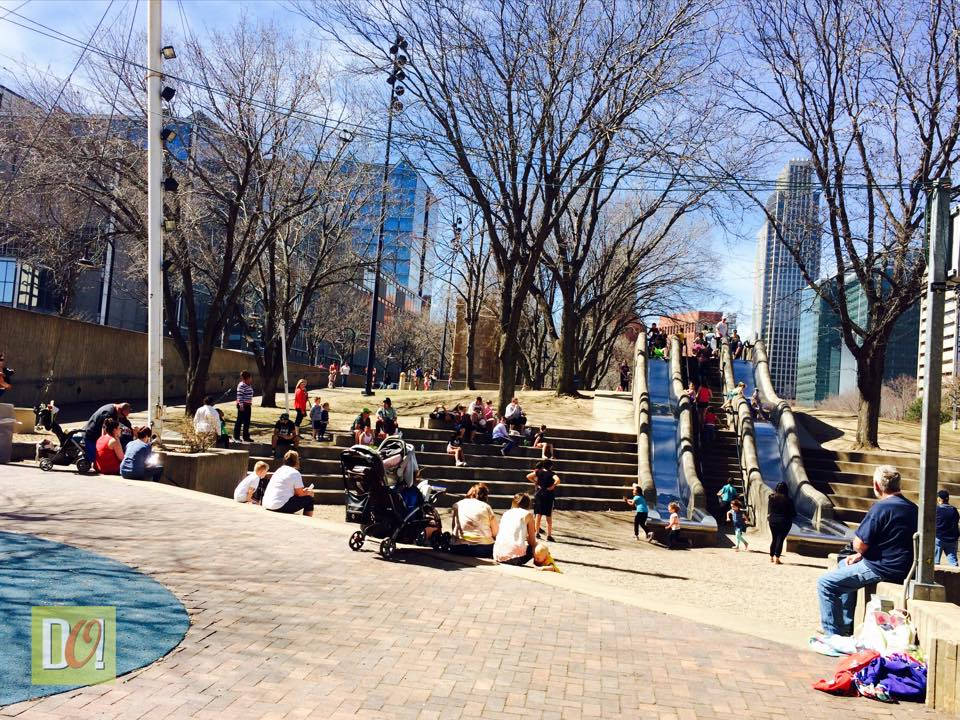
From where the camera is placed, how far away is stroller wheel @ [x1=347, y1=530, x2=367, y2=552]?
10188 millimetres

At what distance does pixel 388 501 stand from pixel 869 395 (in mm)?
18251

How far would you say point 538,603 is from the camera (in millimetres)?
8266

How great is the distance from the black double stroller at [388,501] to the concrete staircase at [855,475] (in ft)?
42.2

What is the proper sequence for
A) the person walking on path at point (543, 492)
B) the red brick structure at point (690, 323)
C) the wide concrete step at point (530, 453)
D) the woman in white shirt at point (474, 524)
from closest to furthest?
the woman in white shirt at point (474, 524) → the person walking on path at point (543, 492) → the wide concrete step at point (530, 453) → the red brick structure at point (690, 323)

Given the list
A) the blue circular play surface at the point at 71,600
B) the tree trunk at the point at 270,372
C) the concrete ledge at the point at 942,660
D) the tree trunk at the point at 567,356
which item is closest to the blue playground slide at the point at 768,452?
the tree trunk at the point at 567,356

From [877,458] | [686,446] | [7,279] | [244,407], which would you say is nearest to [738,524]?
[686,446]

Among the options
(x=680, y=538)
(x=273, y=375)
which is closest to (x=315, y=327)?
(x=273, y=375)

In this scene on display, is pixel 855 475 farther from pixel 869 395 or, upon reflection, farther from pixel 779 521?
pixel 779 521

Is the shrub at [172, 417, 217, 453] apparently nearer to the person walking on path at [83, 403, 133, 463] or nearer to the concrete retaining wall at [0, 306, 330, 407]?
the person walking on path at [83, 403, 133, 463]

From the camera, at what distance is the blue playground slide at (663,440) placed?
2102 cm

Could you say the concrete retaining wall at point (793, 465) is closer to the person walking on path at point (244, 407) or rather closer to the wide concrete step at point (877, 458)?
the wide concrete step at point (877, 458)

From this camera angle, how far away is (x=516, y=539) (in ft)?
34.3

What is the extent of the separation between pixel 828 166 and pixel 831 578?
1744 centimetres

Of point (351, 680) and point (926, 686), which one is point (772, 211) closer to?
point (926, 686)
